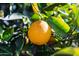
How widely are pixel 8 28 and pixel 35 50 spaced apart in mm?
179

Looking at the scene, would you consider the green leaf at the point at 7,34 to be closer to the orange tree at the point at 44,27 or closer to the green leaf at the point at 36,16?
the orange tree at the point at 44,27

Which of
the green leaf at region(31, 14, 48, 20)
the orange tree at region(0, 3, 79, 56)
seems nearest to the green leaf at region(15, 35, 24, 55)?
the orange tree at region(0, 3, 79, 56)

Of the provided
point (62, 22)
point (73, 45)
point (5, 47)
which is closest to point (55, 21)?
point (62, 22)

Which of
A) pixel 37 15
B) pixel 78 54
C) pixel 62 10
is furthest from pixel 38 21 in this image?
pixel 78 54

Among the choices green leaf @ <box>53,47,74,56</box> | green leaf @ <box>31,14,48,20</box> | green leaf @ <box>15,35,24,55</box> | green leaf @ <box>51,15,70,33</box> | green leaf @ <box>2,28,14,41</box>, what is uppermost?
green leaf @ <box>31,14,48,20</box>

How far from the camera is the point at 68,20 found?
101 cm

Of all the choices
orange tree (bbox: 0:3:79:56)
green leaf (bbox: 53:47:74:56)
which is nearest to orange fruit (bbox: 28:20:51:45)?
orange tree (bbox: 0:3:79:56)

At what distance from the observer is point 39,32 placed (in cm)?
94

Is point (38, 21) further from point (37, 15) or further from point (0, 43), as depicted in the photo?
point (0, 43)

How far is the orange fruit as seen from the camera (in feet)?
3.07

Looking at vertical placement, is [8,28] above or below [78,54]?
above

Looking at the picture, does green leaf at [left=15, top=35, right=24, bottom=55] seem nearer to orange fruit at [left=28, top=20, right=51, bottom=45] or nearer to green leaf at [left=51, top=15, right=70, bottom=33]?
orange fruit at [left=28, top=20, right=51, bottom=45]

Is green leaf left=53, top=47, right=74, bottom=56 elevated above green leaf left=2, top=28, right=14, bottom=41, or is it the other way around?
green leaf left=2, top=28, right=14, bottom=41

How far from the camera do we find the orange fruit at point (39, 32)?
36.9 inches
